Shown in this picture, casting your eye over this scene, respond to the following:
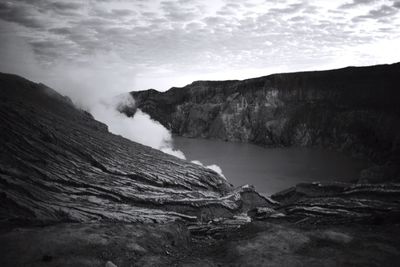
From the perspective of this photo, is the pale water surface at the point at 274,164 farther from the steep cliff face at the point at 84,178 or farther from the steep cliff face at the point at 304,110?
the steep cliff face at the point at 84,178

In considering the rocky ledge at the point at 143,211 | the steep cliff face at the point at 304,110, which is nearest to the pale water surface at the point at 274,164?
the steep cliff face at the point at 304,110

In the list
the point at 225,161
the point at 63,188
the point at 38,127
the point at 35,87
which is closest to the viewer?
the point at 63,188

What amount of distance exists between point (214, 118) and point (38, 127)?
1973 inches

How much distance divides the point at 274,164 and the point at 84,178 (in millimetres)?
29428

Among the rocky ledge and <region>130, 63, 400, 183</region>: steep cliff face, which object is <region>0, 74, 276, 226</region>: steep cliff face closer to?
the rocky ledge

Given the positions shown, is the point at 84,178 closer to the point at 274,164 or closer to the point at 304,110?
the point at 274,164

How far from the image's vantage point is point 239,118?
62531 mm

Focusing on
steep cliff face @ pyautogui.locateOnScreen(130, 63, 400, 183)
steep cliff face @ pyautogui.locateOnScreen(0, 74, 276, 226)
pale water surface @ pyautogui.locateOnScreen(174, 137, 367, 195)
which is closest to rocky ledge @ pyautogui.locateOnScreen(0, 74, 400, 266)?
steep cliff face @ pyautogui.locateOnScreen(0, 74, 276, 226)

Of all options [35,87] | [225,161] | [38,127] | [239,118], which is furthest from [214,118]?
[38,127]

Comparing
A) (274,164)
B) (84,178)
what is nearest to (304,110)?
(274,164)

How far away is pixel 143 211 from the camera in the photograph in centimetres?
1692

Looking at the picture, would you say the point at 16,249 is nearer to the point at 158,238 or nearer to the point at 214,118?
the point at 158,238

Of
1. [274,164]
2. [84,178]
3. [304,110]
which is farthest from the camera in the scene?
[304,110]

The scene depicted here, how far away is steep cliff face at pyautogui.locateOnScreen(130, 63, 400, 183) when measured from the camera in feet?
142
